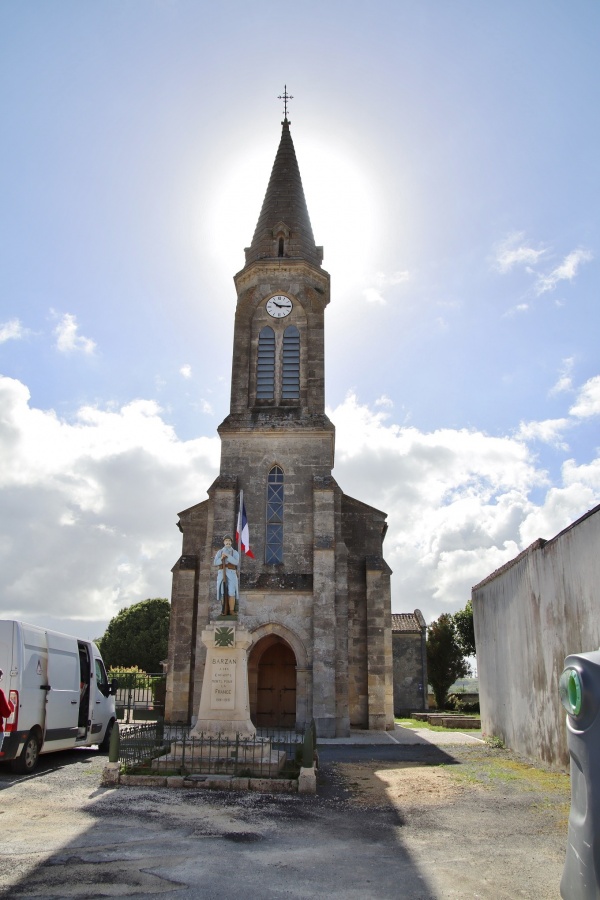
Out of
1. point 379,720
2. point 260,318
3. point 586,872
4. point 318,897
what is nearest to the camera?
point 586,872

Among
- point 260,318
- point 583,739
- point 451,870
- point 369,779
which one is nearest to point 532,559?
point 369,779

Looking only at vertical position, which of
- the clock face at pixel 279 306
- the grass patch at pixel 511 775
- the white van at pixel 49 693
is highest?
the clock face at pixel 279 306

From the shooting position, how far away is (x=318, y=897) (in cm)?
550

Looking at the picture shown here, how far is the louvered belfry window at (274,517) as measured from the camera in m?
22.4

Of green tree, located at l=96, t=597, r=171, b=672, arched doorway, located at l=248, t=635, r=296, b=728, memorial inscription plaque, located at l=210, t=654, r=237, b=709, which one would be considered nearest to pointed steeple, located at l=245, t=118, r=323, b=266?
arched doorway, located at l=248, t=635, r=296, b=728

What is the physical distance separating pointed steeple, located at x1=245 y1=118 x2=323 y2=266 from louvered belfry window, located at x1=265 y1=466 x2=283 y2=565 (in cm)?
892

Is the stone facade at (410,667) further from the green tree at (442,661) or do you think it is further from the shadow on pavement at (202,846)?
the shadow on pavement at (202,846)

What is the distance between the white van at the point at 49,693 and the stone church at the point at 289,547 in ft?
18.1

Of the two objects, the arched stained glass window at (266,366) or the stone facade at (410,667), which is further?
the stone facade at (410,667)

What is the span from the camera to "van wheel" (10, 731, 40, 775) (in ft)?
38.6

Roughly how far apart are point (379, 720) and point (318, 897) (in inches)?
672

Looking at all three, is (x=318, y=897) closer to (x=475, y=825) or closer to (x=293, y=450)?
(x=475, y=825)

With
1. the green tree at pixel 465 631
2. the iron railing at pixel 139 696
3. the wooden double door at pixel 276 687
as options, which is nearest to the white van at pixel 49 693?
the wooden double door at pixel 276 687

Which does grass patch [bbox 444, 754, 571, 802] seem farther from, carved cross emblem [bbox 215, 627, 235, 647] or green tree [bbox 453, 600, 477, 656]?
green tree [bbox 453, 600, 477, 656]
